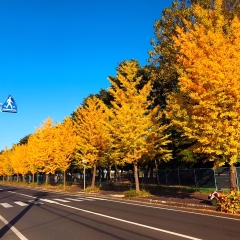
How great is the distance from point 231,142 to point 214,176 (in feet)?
38.2

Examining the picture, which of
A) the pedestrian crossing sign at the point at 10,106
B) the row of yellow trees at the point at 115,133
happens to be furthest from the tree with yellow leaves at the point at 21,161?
the pedestrian crossing sign at the point at 10,106

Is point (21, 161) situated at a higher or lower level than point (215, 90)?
lower

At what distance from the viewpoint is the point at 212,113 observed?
1416 cm

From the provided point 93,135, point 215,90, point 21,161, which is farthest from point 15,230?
point 21,161

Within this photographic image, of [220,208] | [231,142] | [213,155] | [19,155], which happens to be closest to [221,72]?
[231,142]

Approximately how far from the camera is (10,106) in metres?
14.5

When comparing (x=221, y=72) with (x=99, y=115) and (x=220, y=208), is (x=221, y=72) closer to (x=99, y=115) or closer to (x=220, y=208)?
(x=220, y=208)

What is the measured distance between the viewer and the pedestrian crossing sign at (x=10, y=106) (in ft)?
47.0

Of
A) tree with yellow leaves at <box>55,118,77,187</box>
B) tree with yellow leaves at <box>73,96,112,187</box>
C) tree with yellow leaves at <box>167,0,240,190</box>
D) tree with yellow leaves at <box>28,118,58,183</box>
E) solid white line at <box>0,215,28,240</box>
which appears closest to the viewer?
solid white line at <box>0,215,28,240</box>

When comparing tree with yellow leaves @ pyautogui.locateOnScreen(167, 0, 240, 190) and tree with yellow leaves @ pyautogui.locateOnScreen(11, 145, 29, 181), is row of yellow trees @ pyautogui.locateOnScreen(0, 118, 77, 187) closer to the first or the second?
tree with yellow leaves @ pyautogui.locateOnScreen(11, 145, 29, 181)

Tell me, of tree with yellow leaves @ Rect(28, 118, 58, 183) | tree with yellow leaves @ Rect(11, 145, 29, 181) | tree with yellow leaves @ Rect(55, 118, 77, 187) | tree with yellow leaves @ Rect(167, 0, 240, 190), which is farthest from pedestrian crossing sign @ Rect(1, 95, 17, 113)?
tree with yellow leaves @ Rect(11, 145, 29, 181)

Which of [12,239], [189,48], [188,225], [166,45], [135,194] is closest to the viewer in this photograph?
[12,239]

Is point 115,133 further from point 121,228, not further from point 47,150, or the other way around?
point 47,150

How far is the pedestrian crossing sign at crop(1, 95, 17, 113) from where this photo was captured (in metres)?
14.3
